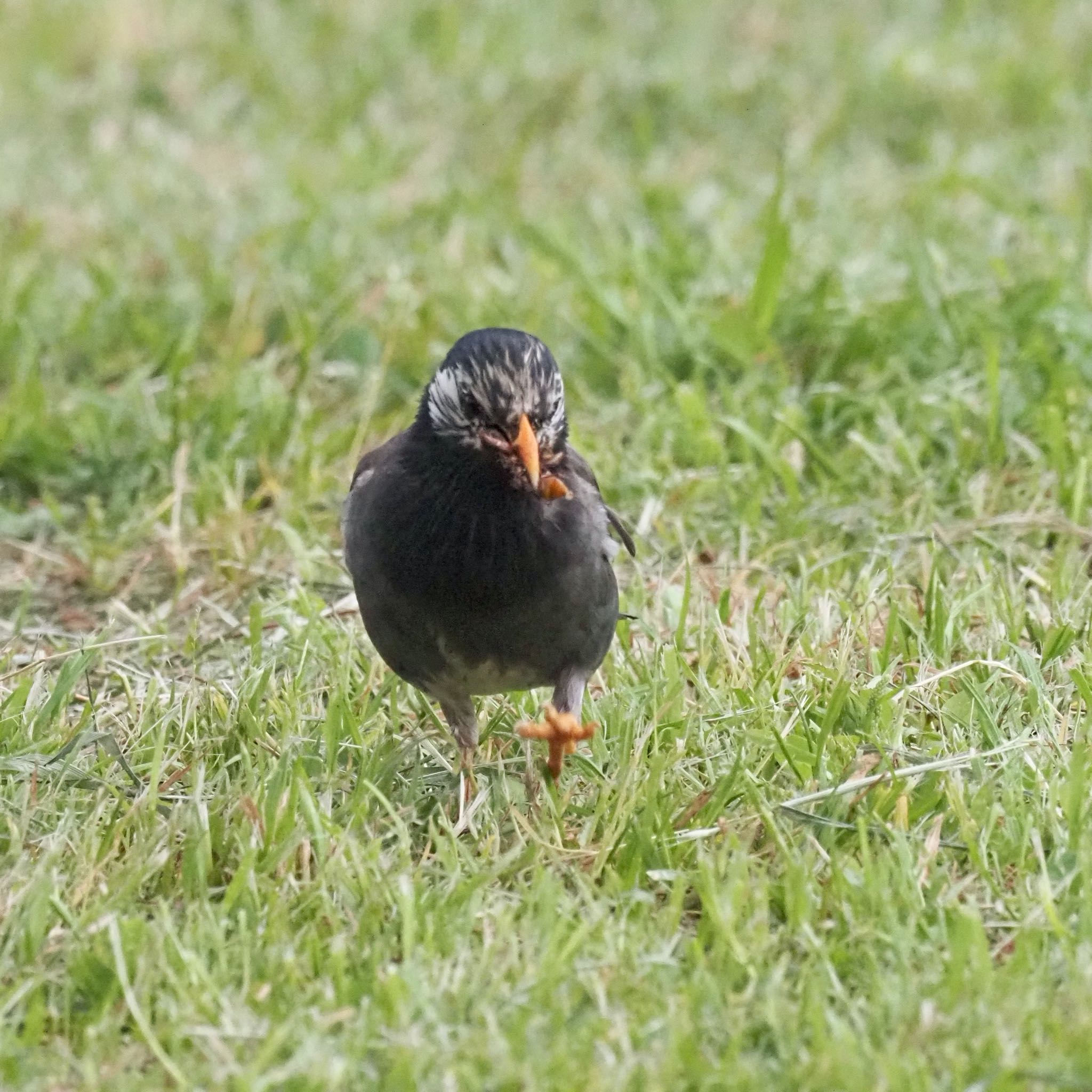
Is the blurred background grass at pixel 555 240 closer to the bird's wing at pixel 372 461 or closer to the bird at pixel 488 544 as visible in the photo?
the bird's wing at pixel 372 461

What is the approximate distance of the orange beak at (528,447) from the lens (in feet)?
11.6

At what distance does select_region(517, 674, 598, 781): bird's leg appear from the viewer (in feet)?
11.9

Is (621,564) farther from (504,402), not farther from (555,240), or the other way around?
(555,240)

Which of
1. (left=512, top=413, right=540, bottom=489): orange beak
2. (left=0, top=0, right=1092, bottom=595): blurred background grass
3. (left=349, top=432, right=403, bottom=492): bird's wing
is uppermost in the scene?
(left=512, top=413, right=540, bottom=489): orange beak

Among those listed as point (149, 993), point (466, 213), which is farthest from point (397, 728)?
point (466, 213)

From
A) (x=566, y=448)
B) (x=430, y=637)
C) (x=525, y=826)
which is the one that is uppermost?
(x=566, y=448)

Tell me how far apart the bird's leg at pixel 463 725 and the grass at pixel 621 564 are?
0.26ft

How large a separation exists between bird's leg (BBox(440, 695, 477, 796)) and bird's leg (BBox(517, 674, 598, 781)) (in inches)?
7.3

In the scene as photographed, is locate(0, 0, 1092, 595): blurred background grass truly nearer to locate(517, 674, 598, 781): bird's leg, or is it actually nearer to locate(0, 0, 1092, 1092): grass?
locate(0, 0, 1092, 1092): grass

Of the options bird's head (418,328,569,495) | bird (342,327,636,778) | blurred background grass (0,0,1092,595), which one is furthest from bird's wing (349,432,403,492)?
blurred background grass (0,0,1092,595)

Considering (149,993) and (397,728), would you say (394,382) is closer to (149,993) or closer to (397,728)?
(397,728)

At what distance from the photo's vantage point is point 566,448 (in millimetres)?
3936

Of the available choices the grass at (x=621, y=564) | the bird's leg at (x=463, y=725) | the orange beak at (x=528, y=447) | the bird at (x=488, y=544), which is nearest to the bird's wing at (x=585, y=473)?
the bird at (x=488, y=544)

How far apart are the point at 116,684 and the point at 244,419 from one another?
4.76ft
